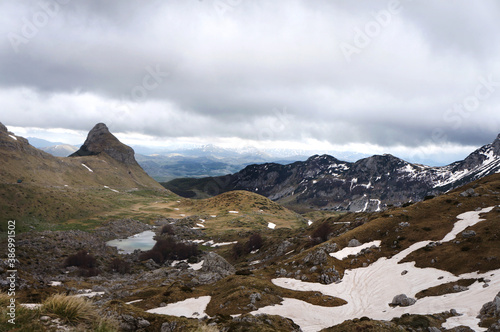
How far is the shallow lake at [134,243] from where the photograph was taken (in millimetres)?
116800

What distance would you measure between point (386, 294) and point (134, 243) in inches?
4704

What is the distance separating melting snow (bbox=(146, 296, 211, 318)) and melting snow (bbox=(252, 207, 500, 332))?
30.7 ft

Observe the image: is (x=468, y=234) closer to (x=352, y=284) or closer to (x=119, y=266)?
(x=352, y=284)

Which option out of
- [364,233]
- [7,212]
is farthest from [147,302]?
[7,212]

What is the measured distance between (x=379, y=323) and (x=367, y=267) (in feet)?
113

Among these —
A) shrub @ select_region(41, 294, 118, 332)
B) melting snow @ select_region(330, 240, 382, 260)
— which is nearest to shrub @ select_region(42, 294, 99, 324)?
shrub @ select_region(41, 294, 118, 332)

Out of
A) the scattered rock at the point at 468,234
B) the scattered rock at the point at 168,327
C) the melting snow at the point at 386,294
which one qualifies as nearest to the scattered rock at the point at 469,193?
the melting snow at the point at 386,294

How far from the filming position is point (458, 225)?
184 ft

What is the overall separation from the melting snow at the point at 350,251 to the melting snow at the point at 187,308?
32760 millimetres

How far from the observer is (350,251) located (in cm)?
6106

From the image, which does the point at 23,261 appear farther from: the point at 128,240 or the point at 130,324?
the point at 130,324

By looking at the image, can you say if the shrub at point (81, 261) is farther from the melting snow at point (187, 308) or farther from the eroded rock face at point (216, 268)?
the melting snow at point (187, 308)

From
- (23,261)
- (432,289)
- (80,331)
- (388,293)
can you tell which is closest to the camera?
(80,331)

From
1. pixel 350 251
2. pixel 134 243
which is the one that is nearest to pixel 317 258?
pixel 350 251
